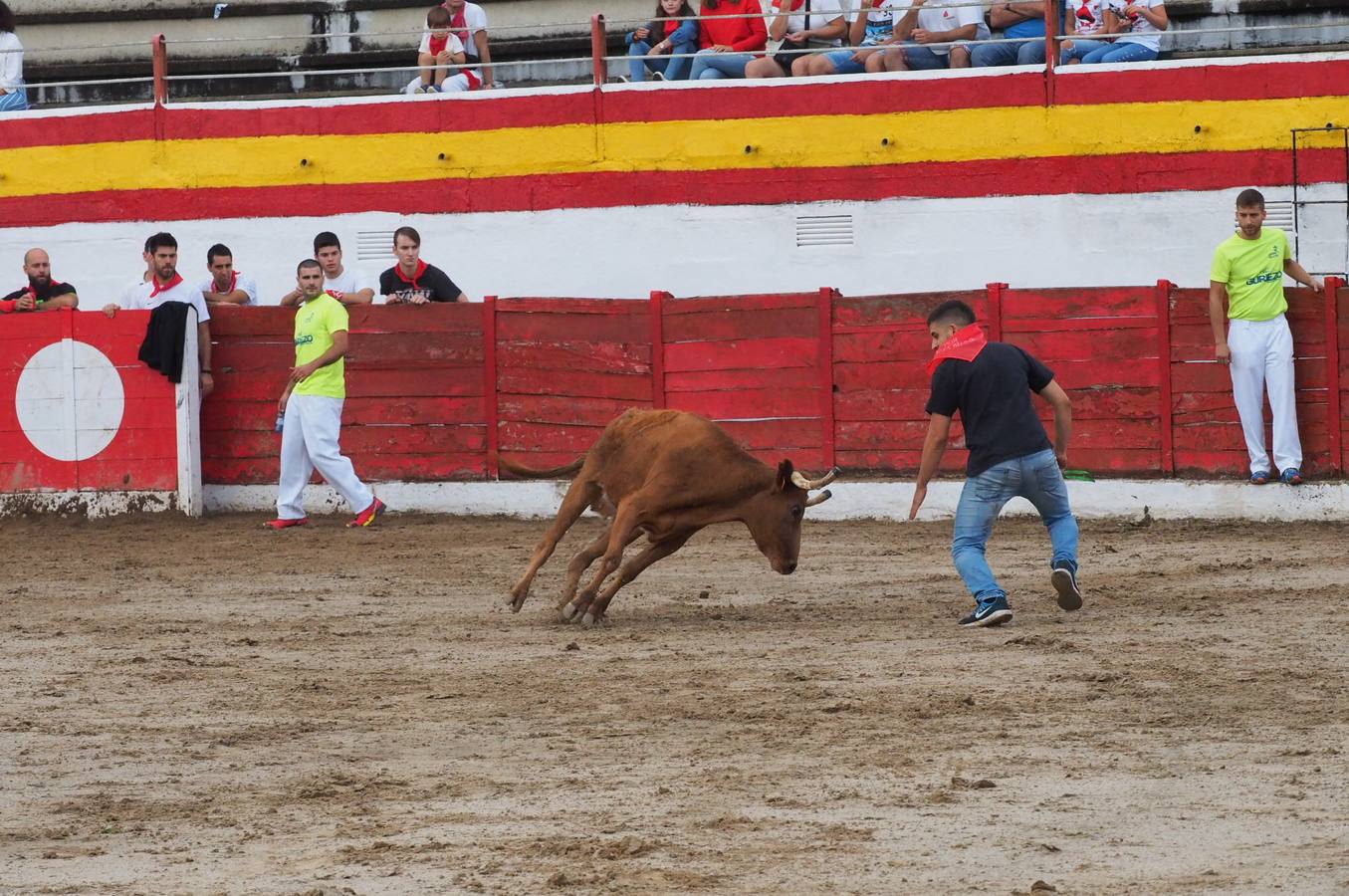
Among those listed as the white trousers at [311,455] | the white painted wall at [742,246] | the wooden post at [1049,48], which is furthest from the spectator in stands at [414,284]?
the wooden post at [1049,48]

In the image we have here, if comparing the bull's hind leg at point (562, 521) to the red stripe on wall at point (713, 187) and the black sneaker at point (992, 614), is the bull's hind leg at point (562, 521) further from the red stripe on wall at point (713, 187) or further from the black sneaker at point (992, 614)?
the red stripe on wall at point (713, 187)

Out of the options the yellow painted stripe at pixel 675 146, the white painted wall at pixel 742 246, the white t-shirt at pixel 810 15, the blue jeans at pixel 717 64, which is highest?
the white t-shirt at pixel 810 15

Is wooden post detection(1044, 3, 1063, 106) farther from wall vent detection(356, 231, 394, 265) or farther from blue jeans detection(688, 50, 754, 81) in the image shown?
wall vent detection(356, 231, 394, 265)

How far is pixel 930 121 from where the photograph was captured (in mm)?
15352

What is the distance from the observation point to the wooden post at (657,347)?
1359 cm

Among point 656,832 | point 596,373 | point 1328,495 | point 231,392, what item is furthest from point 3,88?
point 656,832

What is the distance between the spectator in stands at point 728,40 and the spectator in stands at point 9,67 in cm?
620

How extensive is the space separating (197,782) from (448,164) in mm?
11235

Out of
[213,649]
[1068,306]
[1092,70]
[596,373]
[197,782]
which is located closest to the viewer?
[197,782]

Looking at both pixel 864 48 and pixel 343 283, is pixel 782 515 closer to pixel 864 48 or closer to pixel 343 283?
pixel 343 283

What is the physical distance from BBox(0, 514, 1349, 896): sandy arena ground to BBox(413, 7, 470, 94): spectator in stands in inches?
266

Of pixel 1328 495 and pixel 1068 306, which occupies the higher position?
pixel 1068 306

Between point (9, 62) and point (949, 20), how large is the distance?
840 centimetres

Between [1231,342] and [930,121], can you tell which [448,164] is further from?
[1231,342]
